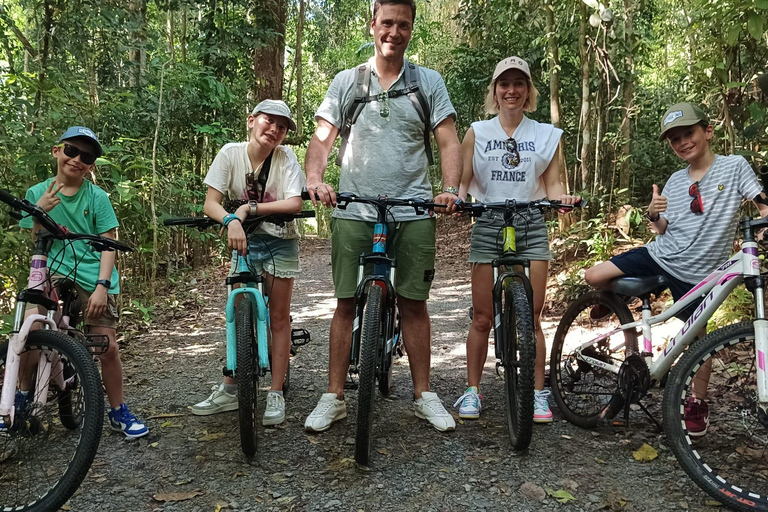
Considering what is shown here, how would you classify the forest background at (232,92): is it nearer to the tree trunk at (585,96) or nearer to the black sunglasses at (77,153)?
the tree trunk at (585,96)

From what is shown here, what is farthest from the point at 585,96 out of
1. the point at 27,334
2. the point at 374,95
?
the point at 27,334

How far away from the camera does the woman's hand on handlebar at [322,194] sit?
306cm

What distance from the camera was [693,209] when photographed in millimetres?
3354

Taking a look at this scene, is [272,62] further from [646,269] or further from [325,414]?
[646,269]

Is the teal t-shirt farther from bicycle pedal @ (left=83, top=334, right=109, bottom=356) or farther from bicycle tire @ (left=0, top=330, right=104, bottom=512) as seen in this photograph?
bicycle tire @ (left=0, top=330, right=104, bottom=512)

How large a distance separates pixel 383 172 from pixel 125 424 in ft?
7.28

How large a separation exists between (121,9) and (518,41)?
24.2 ft

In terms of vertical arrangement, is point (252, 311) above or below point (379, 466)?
above

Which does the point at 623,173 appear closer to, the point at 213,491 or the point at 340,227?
the point at 340,227

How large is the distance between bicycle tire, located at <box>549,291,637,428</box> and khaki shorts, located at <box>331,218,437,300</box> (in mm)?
1124

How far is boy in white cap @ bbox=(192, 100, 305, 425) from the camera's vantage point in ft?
12.1

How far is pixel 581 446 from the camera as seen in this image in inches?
134

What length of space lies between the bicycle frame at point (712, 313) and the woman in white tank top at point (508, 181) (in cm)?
64

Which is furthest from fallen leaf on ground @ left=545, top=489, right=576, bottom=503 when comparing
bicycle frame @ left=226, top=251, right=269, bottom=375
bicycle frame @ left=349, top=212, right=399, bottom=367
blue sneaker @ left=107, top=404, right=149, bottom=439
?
blue sneaker @ left=107, top=404, right=149, bottom=439
